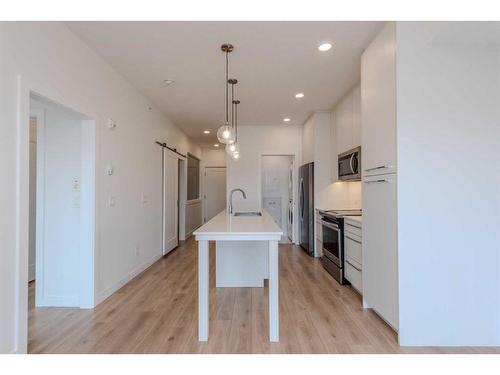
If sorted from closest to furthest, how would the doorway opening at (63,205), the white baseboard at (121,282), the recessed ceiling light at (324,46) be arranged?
the recessed ceiling light at (324,46) → the doorway opening at (63,205) → the white baseboard at (121,282)

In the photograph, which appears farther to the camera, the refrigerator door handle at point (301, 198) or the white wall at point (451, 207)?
the refrigerator door handle at point (301, 198)

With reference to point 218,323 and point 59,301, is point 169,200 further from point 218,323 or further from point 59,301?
point 218,323

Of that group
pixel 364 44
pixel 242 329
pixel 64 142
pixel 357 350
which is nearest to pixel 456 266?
pixel 357 350

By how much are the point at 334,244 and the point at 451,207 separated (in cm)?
177

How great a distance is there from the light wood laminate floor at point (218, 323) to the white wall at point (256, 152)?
2584mm

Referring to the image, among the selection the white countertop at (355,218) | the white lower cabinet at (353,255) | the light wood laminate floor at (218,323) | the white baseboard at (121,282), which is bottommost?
the light wood laminate floor at (218,323)

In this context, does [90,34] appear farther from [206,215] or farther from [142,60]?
[206,215]

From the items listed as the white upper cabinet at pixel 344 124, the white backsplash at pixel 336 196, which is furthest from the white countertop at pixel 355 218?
the white backsplash at pixel 336 196

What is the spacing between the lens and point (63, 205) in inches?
110

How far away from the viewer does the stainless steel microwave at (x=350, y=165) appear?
11.5 feet

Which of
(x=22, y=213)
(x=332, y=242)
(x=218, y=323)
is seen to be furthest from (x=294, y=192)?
(x=22, y=213)

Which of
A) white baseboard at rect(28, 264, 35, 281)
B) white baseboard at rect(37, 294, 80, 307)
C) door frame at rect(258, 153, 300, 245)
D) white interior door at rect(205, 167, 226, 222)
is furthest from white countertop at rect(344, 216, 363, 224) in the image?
white interior door at rect(205, 167, 226, 222)

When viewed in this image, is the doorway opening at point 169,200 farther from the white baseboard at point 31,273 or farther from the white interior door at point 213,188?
the white interior door at point 213,188

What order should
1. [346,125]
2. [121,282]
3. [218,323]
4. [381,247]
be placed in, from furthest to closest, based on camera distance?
[346,125] → [121,282] → [218,323] → [381,247]
